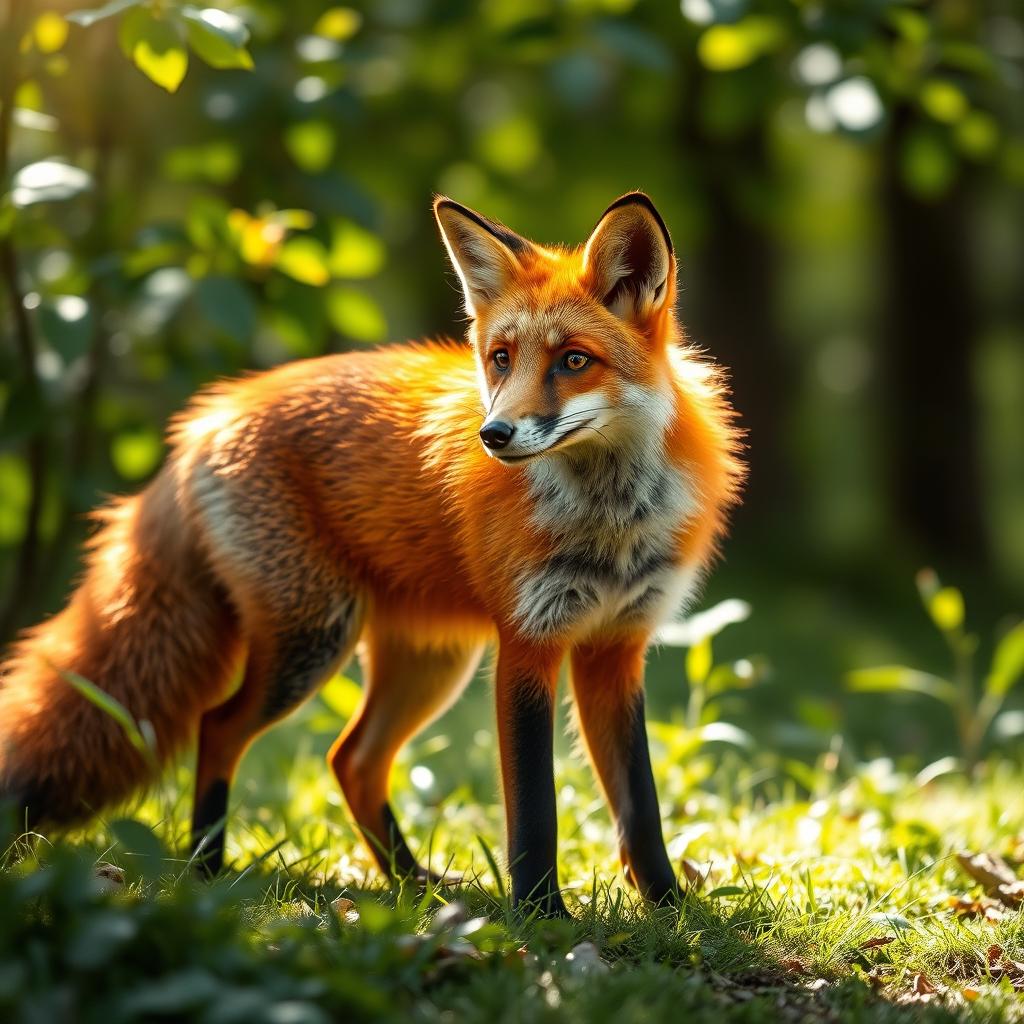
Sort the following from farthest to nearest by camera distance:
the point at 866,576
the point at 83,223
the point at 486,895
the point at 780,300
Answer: the point at 780,300
the point at 866,576
the point at 83,223
the point at 486,895

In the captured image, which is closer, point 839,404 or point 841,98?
point 841,98

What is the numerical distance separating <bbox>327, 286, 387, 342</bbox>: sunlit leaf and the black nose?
2343 millimetres

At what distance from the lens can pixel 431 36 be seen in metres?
Result: 6.62

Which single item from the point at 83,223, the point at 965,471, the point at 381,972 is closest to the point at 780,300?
the point at 965,471

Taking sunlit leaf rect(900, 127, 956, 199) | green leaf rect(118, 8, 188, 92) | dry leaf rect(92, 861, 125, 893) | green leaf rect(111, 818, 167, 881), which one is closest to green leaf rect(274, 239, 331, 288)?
green leaf rect(118, 8, 188, 92)

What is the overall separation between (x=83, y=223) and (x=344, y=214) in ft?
4.81

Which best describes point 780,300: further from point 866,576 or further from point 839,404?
point 839,404

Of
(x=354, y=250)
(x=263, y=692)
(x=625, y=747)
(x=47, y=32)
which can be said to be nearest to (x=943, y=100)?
(x=354, y=250)

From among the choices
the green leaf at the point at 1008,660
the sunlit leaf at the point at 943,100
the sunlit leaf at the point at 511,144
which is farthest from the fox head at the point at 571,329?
the sunlit leaf at the point at 511,144

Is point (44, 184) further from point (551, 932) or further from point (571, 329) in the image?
point (551, 932)

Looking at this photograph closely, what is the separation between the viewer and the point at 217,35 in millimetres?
3697

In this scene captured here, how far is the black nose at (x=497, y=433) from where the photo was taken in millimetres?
3254

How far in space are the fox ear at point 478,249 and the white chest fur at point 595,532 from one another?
0.61 m

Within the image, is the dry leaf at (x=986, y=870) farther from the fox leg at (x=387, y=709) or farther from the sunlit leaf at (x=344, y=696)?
the sunlit leaf at (x=344, y=696)
